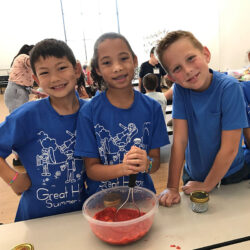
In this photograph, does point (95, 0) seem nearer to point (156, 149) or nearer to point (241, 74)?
point (241, 74)

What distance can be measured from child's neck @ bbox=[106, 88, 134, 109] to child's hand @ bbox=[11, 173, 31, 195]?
495mm

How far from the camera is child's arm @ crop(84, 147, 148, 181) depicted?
0.84 meters

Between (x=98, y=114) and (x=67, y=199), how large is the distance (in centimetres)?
41

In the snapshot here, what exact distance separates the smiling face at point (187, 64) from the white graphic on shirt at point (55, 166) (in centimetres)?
53

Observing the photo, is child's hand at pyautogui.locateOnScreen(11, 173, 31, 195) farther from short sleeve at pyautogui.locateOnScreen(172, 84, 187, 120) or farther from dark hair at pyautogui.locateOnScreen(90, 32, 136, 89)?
short sleeve at pyautogui.locateOnScreen(172, 84, 187, 120)

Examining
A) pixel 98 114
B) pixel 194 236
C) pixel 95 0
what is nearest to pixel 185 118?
pixel 98 114

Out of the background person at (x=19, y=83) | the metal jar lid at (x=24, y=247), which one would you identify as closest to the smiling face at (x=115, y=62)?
the metal jar lid at (x=24, y=247)

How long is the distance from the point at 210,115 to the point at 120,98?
40 centimetres

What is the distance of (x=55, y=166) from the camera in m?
1.07

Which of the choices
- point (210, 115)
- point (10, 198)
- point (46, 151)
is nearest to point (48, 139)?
point (46, 151)

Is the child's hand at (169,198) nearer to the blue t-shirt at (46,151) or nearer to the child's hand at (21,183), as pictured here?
the blue t-shirt at (46,151)

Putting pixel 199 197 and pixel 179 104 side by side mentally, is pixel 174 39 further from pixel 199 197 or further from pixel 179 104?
pixel 199 197

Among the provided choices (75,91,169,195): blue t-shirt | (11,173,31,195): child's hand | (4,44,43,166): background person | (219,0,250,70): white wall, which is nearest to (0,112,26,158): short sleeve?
(11,173,31,195): child's hand

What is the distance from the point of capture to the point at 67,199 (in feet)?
3.67
